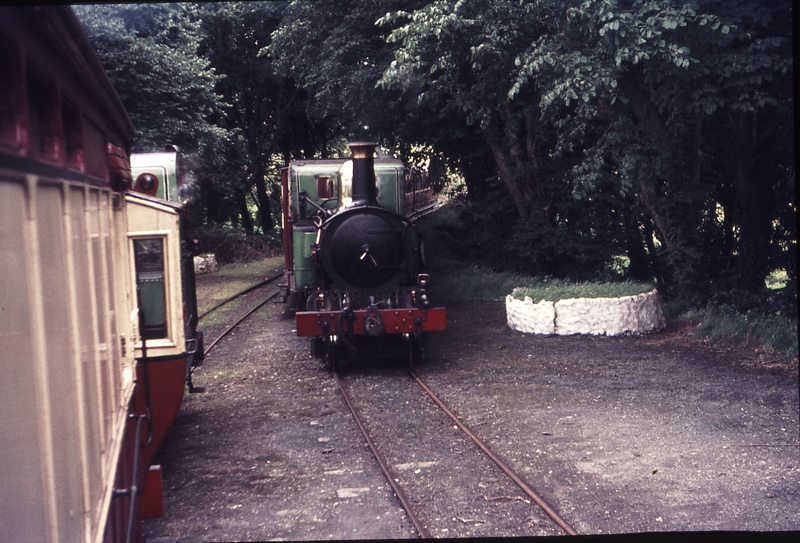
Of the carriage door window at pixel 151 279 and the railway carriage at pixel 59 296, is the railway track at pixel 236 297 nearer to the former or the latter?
the carriage door window at pixel 151 279

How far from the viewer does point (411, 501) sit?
4.73 meters

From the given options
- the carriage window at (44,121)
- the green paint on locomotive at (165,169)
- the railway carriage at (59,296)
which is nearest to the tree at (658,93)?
the green paint on locomotive at (165,169)

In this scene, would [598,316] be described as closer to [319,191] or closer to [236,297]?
[319,191]

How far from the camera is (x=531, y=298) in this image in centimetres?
1062

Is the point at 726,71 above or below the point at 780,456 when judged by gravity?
above

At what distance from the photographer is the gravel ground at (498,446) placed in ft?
14.6

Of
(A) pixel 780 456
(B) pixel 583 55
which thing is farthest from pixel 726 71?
(A) pixel 780 456

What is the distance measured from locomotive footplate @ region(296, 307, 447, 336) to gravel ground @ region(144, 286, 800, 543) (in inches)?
22.4

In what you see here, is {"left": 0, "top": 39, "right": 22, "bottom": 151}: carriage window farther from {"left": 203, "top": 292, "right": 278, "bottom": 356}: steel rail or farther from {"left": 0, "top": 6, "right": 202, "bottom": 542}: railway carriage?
{"left": 203, "top": 292, "right": 278, "bottom": 356}: steel rail

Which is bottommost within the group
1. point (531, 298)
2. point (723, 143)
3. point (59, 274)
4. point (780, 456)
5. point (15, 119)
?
point (780, 456)

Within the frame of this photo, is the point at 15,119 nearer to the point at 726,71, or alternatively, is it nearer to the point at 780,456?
the point at 780,456

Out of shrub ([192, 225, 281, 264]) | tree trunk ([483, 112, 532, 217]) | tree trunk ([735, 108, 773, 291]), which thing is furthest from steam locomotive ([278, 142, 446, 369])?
shrub ([192, 225, 281, 264])

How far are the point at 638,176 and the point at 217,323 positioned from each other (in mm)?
7093

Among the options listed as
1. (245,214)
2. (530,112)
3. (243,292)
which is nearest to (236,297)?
(243,292)
